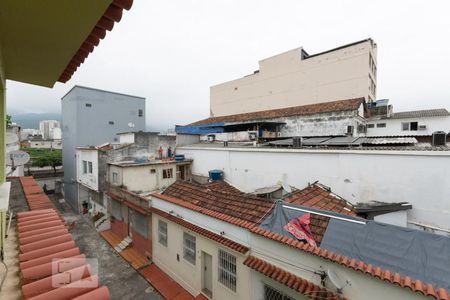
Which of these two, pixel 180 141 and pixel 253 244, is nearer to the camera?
pixel 253 244

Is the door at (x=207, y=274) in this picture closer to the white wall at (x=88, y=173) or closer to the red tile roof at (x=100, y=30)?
the red tile roof at (x=100, y=30)

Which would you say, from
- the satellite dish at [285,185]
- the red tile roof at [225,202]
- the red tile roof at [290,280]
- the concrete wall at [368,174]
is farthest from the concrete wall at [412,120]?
the red tile roof at [290,280]

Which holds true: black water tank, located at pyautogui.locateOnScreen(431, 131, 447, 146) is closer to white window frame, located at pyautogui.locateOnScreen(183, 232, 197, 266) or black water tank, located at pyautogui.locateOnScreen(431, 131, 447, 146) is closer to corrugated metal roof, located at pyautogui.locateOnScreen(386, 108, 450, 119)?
white window frame, located at pyautogui.locateOnScreen(183, 232, 197, 266)

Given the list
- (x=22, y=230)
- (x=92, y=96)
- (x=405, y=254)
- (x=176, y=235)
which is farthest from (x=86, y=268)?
(x=92, y=96)

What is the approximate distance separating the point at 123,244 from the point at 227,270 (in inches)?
414

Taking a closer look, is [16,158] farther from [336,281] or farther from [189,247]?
[336,281]

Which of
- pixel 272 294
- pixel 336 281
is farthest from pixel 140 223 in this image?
pixel 336 281

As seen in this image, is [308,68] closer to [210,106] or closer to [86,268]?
[210,106]

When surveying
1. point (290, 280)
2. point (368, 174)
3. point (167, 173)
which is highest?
point (368, 174)

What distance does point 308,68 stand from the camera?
28.3m

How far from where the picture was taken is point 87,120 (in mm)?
27047

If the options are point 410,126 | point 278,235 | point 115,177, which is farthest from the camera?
point 410,126

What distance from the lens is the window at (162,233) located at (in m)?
12.3

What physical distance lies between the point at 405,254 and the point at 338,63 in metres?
26.2
